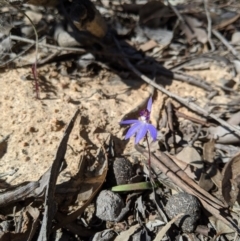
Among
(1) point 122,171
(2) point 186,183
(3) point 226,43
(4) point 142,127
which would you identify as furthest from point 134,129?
(3) point 226,43

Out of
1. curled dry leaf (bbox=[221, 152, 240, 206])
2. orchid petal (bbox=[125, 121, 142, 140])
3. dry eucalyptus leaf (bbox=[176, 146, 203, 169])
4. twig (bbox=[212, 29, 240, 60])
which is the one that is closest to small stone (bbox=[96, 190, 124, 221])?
orchid petal (bbox=[125, 121, 142, 140])

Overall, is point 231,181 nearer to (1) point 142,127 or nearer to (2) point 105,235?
(1) point 142,127

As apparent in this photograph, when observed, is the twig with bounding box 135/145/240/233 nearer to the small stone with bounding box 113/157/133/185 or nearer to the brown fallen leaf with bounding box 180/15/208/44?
the small stone with bounding box 113/157/133/185

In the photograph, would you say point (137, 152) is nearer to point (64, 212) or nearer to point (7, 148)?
point (64, 212)

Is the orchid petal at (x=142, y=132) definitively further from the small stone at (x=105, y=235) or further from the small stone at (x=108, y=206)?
the small stone at (x=105, y=235)

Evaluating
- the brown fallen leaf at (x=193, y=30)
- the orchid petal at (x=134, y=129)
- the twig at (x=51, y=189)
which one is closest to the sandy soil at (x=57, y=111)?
the twig at (x=51, y=189)

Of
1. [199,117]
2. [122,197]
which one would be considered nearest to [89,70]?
[199,117]

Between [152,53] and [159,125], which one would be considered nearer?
[159,125]
